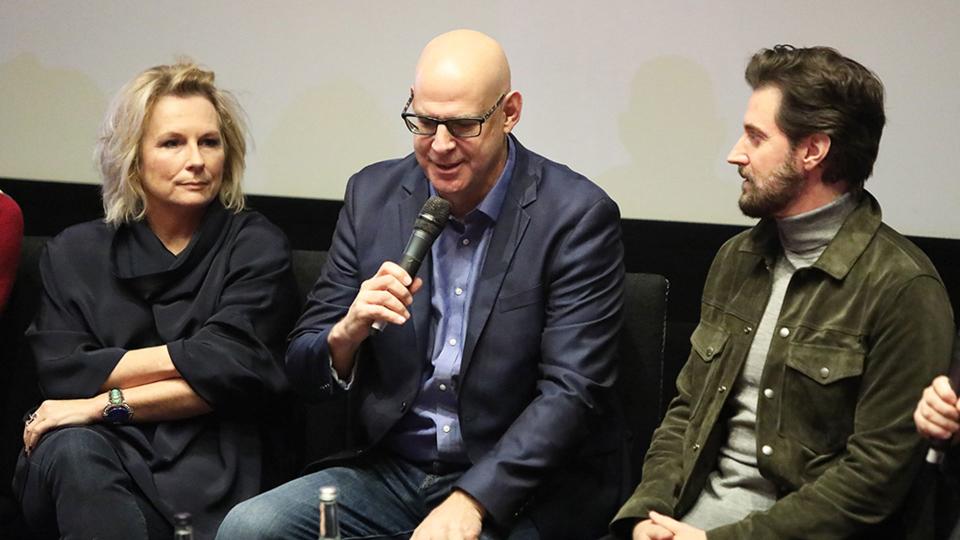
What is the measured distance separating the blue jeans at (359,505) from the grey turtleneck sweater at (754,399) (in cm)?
40

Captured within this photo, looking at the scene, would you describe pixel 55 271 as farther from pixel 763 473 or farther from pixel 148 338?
pixel 763 473

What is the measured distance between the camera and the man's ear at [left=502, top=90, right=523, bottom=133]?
2932 mm

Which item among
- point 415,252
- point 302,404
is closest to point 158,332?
point 302,404

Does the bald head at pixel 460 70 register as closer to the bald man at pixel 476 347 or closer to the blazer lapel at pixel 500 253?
the bald man at pixel 476 347

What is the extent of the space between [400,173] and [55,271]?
3.05 feet

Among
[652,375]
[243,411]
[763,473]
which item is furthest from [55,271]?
[763,473]

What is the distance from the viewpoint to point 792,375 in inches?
103

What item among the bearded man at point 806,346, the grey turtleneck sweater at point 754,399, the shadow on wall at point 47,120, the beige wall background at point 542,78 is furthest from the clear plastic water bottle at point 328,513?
the shadow on wall at point 47,120

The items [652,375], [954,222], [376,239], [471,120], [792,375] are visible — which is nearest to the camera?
[792,375]

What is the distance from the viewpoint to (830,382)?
2561mm

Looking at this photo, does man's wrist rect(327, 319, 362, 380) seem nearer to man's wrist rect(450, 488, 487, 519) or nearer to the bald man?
the bald man

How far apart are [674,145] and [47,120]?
201 cm

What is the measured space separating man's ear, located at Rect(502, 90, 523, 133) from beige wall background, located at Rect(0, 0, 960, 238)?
873mm

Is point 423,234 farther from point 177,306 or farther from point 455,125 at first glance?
point 177,306
